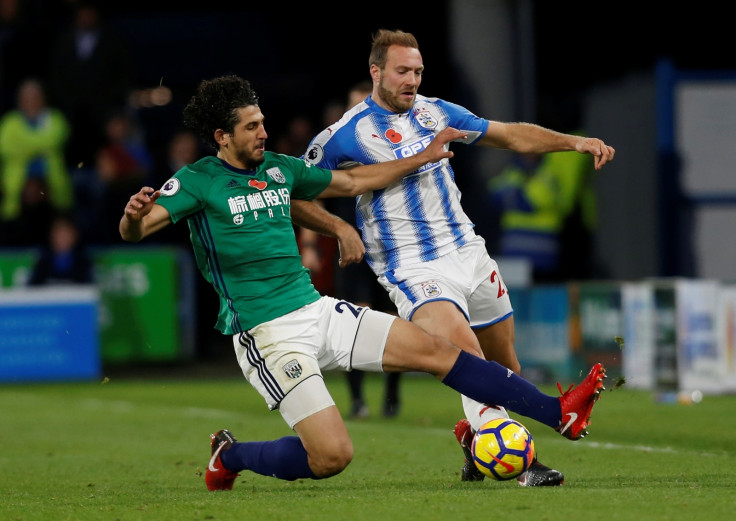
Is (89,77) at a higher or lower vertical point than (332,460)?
higher

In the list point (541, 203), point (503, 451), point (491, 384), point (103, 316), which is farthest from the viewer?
point (541, 203)

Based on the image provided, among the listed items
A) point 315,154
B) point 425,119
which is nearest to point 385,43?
point 425,119

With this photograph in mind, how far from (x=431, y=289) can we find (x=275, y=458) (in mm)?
1107

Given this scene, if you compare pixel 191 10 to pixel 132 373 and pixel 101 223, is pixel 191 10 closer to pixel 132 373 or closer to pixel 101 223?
pixel 101 223

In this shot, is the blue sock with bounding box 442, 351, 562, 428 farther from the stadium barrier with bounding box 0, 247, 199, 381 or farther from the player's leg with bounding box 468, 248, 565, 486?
the stadium barrier with bounding box 0, 247, 199, 381

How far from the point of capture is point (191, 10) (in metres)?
19.6

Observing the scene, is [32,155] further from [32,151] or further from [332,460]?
[332,460]

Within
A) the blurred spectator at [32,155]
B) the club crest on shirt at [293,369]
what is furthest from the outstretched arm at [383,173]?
→ the blurred spectator at [32,155]

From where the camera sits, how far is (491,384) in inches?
244

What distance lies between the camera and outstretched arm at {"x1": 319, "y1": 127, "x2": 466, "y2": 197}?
663cm

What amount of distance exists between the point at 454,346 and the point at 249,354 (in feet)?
3.07

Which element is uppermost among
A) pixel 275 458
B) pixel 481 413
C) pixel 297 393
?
pixel 297 393

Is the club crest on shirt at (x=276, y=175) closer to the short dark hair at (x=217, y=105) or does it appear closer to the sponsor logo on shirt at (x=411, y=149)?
the short dark hair at (x=217, y=105)

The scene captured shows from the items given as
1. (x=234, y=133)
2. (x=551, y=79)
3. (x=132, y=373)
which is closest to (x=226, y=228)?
(x=234, y=133)
